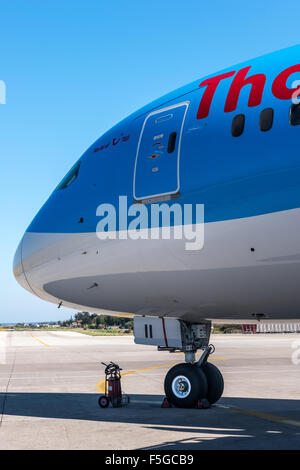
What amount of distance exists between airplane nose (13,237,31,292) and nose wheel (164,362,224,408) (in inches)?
138

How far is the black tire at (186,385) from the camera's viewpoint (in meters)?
10.3

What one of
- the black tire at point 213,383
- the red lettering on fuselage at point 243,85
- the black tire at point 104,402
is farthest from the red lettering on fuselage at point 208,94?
the black tire at point 104,402

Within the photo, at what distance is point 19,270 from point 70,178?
2.19 metres

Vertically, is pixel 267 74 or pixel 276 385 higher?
pixel 267 74

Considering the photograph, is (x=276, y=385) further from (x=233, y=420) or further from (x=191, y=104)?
(x=191, y=104)

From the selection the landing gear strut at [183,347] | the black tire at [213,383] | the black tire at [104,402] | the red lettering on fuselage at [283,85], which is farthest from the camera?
the black tire at [104,402]

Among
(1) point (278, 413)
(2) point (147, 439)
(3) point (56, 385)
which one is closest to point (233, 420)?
(1) point (278, 413)

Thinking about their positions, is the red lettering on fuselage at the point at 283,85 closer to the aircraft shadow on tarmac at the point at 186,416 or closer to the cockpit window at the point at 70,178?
the cockpit window at the point at 70,178

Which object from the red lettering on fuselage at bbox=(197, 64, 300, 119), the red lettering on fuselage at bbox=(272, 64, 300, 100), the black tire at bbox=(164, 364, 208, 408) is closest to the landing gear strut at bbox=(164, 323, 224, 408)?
the black tire at bbox=(164, 364, 208, 408)

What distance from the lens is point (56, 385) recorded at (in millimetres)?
15766

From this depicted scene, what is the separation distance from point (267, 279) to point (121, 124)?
4.60m

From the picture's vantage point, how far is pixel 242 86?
318 inches

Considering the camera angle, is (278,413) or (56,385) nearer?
(278,413)

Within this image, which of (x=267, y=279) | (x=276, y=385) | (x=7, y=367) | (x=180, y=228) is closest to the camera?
(x=267, y=279)
